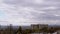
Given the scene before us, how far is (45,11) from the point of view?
139 inches

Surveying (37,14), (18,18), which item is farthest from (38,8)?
(18,18)

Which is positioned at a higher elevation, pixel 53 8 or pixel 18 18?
pixel 53 8

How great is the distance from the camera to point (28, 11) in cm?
350

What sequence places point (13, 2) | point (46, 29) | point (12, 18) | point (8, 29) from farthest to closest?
point (46, 29) < point (8, 29) < point (12, 18) < point (13, 2)

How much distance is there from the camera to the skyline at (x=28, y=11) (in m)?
3.28

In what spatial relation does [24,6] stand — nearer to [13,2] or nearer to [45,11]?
[13,2]

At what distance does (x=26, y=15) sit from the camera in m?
3.51

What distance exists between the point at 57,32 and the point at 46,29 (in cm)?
50

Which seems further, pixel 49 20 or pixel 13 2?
pixel 49 20

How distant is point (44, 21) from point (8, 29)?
1.29 metres

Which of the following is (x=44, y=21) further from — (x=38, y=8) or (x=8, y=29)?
(x=8, y=29)

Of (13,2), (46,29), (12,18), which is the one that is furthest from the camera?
(46,29)

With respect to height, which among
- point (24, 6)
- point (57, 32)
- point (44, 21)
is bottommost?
point (57, 32)

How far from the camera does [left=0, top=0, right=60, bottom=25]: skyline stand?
129 inches
